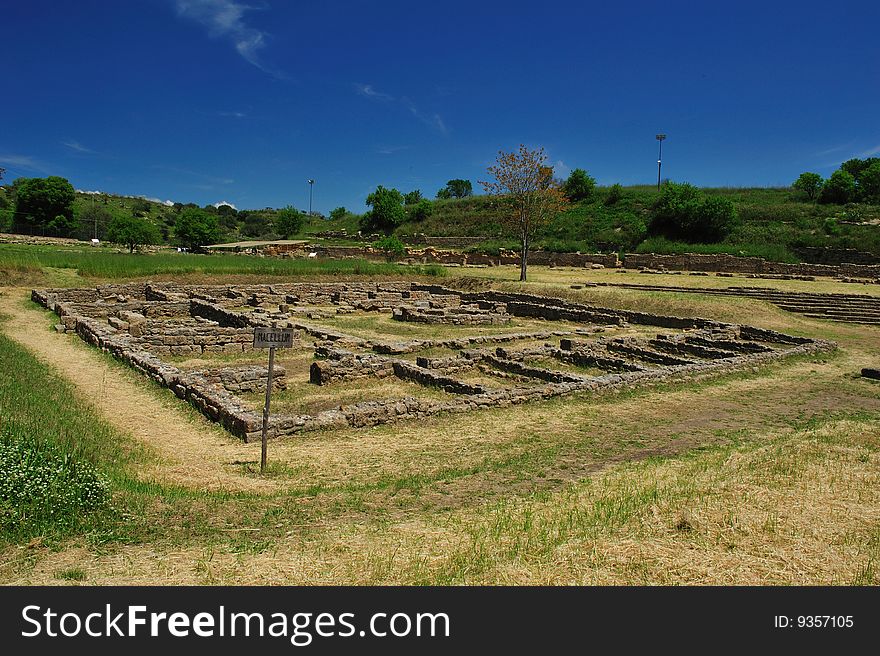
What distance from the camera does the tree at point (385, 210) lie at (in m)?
73.9

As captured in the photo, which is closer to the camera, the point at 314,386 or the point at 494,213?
the point at 314,386

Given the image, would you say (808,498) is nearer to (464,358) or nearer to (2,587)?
(2,587)

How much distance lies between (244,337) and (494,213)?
54.3 metres

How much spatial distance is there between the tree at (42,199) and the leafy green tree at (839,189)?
8083 centimetres

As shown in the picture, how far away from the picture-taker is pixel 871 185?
5459 centimetres

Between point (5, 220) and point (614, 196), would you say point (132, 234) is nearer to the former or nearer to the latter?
point (5, 220)

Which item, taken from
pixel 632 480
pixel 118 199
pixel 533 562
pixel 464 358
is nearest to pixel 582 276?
pixel 464 358

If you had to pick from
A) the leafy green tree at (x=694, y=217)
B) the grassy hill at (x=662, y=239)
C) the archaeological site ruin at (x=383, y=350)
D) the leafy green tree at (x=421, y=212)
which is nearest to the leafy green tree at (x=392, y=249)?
the grassy hill at (x=662, y=239)

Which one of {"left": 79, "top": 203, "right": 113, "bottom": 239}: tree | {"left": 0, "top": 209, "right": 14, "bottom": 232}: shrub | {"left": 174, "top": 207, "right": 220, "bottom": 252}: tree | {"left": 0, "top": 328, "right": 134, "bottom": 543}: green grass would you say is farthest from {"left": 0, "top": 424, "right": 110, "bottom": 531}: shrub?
{"left": 79, "top": 203, "right": 113, "bottom": 239}: tree

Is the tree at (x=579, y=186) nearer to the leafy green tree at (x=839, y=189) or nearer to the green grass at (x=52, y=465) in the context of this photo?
the leafy green tree at (x=839, y=189)

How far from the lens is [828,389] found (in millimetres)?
13039

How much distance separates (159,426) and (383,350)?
725 cm

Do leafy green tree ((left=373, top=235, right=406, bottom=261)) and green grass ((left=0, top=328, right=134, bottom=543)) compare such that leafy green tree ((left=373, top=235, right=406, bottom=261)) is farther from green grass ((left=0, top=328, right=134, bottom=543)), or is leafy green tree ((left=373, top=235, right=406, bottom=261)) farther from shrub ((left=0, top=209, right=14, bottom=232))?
green grass ((left=0, top=328, right=134, bottom=543))

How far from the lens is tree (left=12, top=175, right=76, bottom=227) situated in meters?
69.6
